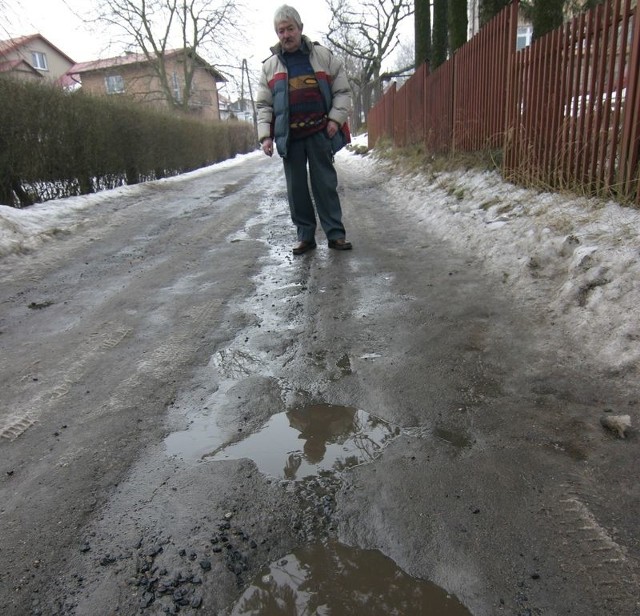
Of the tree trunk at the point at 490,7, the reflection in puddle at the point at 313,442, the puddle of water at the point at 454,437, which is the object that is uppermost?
the tree trunk at the point at 490,7

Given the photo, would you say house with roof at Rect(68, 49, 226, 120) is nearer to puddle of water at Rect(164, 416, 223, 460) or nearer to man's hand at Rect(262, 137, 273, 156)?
man's hand at Rect(262, 137, 273, 156)

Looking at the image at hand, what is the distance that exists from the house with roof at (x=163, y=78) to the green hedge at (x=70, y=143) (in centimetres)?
1902

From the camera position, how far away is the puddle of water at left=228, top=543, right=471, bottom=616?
1.31 m

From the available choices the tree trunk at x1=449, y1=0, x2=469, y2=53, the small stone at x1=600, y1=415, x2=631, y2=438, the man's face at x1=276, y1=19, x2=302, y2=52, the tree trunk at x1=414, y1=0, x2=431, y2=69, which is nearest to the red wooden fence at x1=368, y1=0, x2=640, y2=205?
the tree trunk at x1=449, y1=0, x2=469, y2=53

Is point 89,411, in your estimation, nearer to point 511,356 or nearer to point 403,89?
point 511,356

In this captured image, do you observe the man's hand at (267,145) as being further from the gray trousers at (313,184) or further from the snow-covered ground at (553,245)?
the snow-covered ground at (553,245)

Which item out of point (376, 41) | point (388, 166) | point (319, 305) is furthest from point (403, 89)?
point (376, 41)

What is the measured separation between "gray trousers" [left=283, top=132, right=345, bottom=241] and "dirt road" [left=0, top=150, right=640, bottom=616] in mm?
1267

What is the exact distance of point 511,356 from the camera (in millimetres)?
2594

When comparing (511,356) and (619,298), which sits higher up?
(619,298)

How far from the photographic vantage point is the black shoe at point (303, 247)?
4.80m

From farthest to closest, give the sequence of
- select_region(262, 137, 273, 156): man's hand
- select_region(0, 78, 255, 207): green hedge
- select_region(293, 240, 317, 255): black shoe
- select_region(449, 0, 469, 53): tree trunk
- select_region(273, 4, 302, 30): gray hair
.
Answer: select_region(449, 0, 469, 53): tree trunk → select_region(0, 78, 255, 207): green hedge → select_region(293, 240, 317, 255): black shoe → select_region(262, 137, 273, 156): man's hand → select_region(273, 4, 302, 30): gray hair

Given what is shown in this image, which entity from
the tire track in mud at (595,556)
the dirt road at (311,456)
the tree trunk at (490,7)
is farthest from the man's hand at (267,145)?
the tree trunk at (490,7)

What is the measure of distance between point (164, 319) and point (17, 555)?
6.46ft
